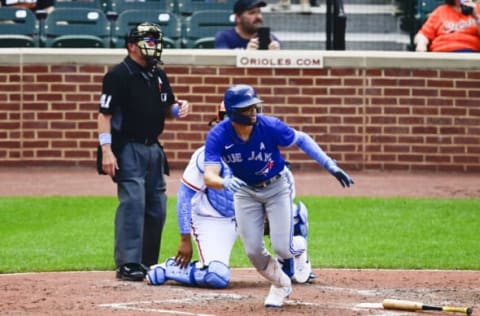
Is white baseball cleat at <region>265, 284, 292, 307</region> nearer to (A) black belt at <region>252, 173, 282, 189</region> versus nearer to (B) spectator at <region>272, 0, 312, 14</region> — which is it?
(A) black belt at <region>252, 173, 282, 189</region>

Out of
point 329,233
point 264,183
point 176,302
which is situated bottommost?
point 329,233

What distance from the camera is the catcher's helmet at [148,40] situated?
9.60m


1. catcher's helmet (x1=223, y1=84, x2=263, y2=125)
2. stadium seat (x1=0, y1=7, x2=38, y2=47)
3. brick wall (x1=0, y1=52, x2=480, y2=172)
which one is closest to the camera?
catcher's helmet (x1=223, y1=84, x2=263, y2=125)

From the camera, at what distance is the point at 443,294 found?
8.93m

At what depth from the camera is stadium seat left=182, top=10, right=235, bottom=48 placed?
16.5m

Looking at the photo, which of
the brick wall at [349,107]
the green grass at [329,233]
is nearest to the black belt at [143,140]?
the green grass at [329,233]

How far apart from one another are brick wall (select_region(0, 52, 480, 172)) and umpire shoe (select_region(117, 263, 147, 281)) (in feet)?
21.8

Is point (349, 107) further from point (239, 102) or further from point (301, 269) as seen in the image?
point (239, 102)

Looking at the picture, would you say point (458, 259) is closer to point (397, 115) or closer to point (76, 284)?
point (76, 284)

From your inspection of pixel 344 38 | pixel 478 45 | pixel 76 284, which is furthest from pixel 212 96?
pixel 76 284

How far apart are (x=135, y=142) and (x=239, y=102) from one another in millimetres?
1805

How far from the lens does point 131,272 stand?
957cm

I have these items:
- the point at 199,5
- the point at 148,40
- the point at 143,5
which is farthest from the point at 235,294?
the point at 143,5

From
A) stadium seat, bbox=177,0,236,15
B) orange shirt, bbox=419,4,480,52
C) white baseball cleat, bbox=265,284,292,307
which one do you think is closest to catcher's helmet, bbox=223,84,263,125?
white baseball cleat, bbox=265,284,292,307
